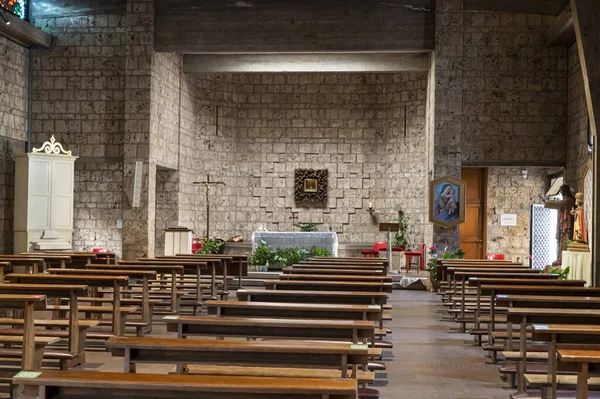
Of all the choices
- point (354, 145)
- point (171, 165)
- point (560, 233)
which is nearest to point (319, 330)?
point (560, 233)

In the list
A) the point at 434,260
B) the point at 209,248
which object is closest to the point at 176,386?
the point at 434,260

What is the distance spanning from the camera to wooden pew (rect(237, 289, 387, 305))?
594 cm

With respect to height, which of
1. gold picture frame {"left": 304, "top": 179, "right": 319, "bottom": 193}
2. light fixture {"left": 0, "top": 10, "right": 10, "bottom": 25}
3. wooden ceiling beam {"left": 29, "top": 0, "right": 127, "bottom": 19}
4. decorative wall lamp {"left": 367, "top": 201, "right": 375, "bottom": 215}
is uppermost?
wooden ceiling beam {"left": 29, "top": 0, "right": 127, "bottom": 19}

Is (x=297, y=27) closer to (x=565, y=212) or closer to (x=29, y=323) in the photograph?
(x=565, y=212)

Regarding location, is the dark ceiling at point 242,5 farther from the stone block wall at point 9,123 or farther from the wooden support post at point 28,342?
the wooden support post at point 28,342

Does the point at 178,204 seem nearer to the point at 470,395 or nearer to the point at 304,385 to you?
the point at 470,395

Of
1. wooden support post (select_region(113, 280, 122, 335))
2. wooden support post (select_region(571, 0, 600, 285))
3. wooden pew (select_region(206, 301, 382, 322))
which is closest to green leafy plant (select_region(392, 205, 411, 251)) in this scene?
wooden support post (select_region(571, 0, 600, 285))

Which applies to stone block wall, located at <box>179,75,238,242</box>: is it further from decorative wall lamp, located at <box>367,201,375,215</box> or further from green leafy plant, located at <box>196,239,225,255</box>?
decorative wall lamp, located at <box>367,201,375,215</box>

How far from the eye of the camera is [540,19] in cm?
1599

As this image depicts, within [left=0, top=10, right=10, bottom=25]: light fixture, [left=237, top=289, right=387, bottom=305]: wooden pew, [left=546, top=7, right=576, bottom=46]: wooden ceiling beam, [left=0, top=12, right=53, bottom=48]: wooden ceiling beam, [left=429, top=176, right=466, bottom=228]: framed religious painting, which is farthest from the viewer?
[left=429, top=176, right=466, bottom=228]: framed religious painting

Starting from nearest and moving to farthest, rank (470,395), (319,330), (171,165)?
1. (319,330)
2. (470,395)
3. (171,165)

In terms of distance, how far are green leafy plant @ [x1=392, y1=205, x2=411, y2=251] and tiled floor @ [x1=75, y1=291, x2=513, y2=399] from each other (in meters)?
8.84

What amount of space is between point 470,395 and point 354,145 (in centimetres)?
1500

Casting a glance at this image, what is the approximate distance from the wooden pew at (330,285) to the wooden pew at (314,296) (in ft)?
2.02
